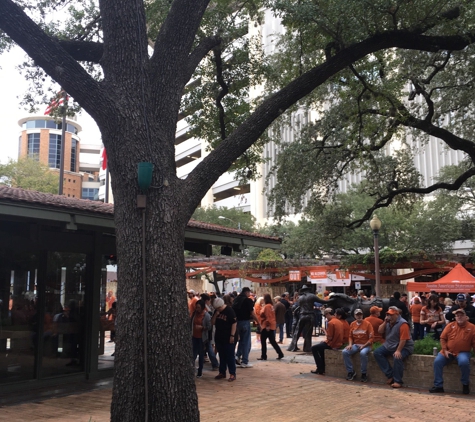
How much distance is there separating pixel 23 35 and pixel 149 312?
3307 millimetres

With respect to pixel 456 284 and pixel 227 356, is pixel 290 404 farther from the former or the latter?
pixel 456 284

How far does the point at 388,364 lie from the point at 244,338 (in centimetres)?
364

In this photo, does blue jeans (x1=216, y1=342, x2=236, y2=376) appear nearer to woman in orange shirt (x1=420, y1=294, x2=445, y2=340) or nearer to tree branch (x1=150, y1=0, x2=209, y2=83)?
tree branch (x1=150, y1=0, x2=209, y2=83)

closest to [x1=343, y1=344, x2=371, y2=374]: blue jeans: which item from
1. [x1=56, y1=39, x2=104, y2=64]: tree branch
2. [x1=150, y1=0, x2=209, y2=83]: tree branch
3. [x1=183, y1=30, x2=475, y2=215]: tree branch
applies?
[x1=183, y1=30, x2=475, y2=215]: tree branch

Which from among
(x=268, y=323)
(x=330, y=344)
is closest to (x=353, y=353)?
(x=330, y=344)

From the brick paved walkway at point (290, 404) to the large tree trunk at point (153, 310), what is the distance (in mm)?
2482

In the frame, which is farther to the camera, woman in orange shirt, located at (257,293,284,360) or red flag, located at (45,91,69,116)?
woman in orange shirt, located at (257,293,284,360)

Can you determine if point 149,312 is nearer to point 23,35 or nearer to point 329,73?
point 23,35

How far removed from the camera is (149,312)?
5.13 meters

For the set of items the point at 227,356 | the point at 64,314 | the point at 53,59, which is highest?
the point at 53,59

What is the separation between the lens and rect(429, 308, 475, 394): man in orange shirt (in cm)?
896

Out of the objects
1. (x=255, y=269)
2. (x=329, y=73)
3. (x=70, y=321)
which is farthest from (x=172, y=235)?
(x=255, y=269)

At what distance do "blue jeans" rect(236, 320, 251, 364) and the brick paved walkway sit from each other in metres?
1.77

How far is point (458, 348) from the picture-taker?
9.09m
